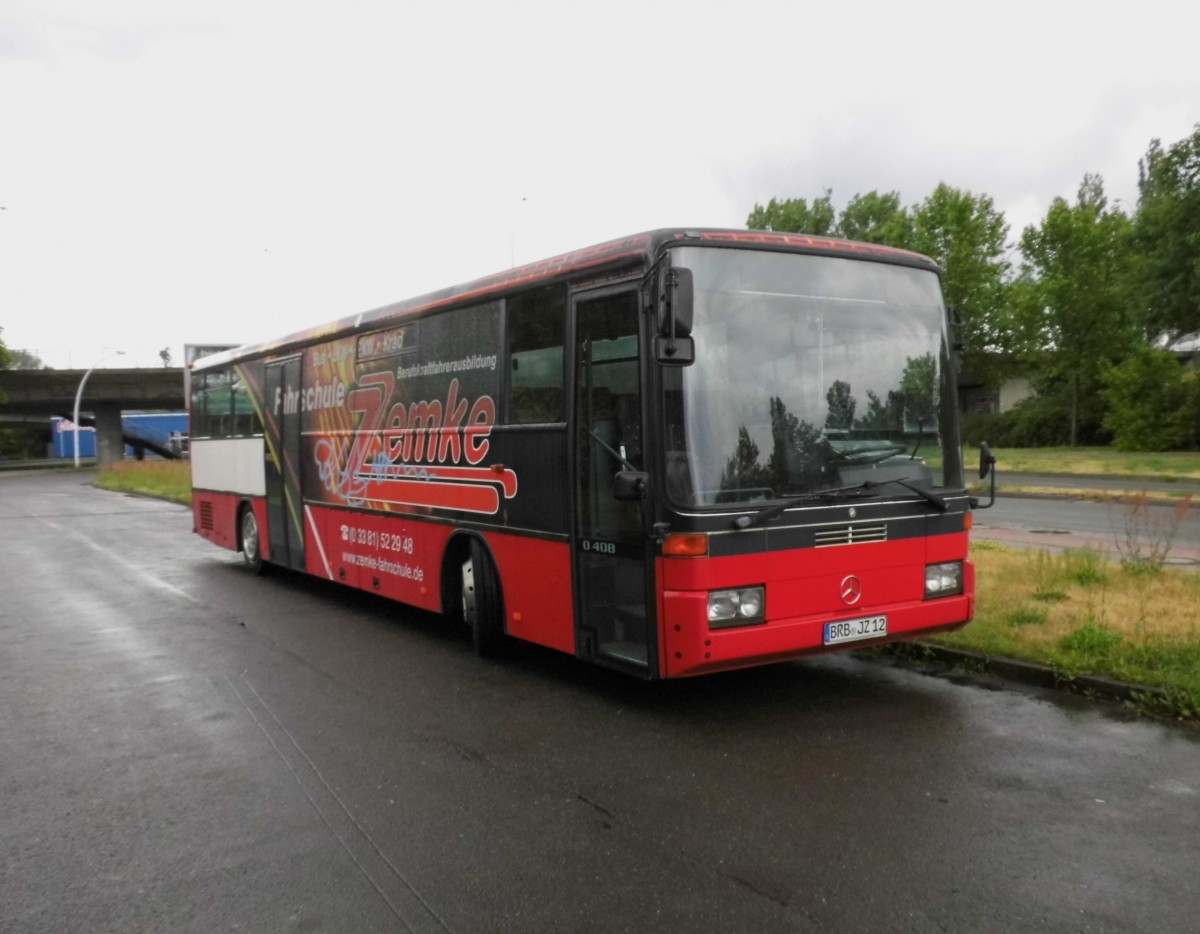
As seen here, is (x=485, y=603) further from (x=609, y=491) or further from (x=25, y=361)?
(x=25, y=361)

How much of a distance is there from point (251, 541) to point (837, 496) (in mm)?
10086

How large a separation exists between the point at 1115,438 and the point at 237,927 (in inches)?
1672

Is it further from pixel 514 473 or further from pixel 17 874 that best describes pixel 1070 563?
pixel 17 874

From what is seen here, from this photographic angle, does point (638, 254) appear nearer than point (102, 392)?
Yes

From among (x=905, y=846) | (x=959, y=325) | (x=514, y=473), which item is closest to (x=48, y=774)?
(x=514, y=473)

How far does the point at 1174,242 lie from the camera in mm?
37469

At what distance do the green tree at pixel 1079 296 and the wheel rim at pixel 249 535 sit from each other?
3776cm

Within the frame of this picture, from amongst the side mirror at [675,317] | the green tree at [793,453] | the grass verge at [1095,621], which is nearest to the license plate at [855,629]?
the green tree at [793,453]

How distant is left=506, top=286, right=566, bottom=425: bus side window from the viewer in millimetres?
7793

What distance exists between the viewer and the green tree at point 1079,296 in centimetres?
4562

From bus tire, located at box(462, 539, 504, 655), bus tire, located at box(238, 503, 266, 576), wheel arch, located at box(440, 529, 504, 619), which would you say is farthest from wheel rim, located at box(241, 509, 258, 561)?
bus tire, located at box(462, 539, 504, 655)

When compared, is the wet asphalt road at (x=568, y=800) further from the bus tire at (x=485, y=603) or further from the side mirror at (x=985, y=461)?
the side mirror at (x=985, y=461)

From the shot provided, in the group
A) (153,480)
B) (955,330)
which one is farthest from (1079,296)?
(955,330)

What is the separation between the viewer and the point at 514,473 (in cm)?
829
